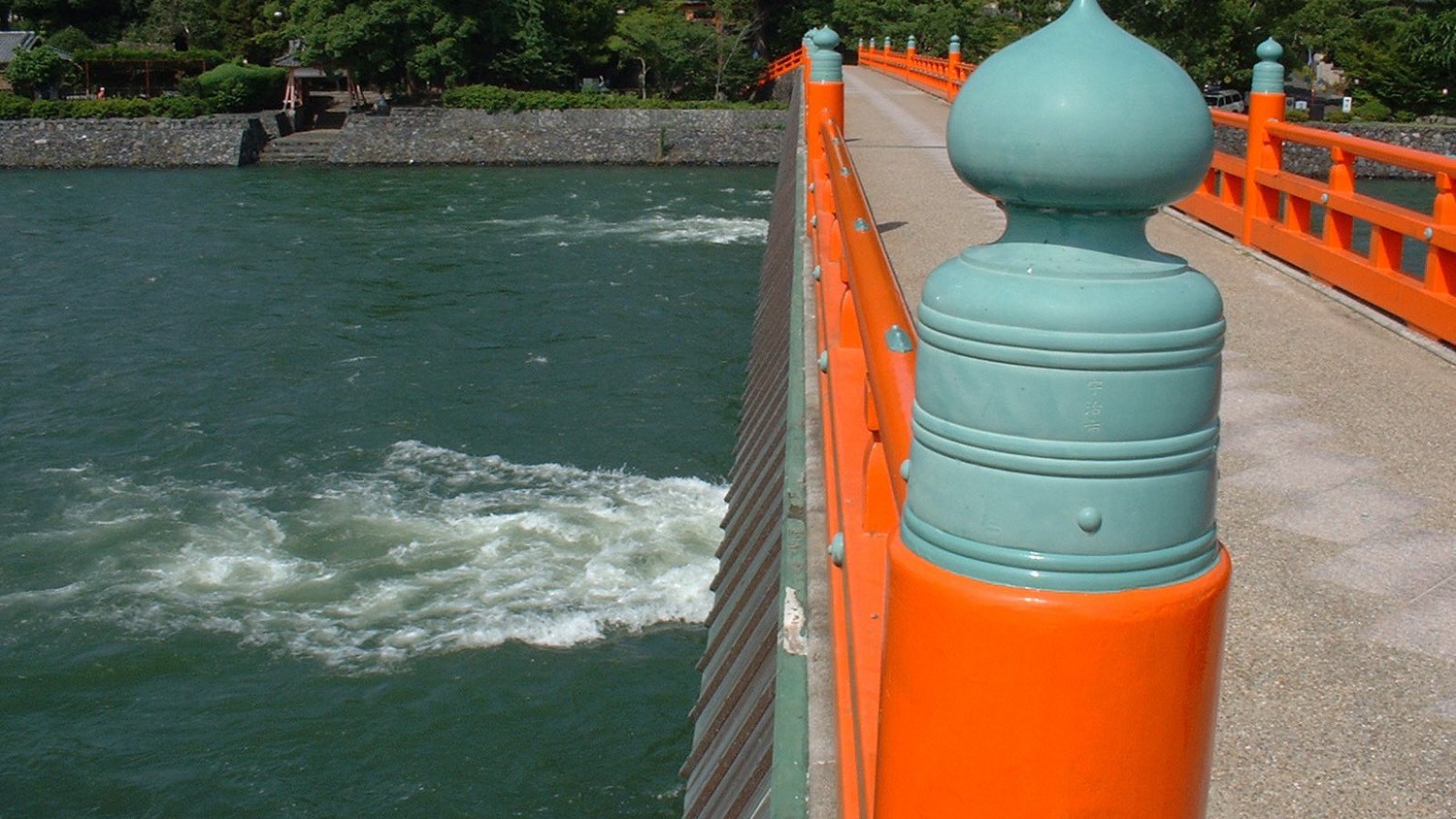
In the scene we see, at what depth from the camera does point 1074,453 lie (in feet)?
5.23

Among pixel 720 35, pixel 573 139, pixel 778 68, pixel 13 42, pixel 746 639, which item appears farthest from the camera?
pixel 13 42

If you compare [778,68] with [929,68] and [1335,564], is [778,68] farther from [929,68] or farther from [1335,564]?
[1335,564]

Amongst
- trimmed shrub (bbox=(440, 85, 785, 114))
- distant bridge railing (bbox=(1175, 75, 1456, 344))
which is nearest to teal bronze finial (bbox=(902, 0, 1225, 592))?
distant bridge railing (bbox=(1175, 75, 1456, 344))

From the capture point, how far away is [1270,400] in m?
6.79

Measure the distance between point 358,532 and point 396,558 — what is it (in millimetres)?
887

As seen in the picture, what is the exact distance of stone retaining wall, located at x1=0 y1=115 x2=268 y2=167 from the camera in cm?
4978

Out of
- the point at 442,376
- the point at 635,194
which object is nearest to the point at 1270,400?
the point at 442,376

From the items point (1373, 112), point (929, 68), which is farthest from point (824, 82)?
point (1373, 112)

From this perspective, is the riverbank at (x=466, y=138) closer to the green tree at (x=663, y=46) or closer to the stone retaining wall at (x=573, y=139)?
the stone retaining wall at (x=573, y=139)

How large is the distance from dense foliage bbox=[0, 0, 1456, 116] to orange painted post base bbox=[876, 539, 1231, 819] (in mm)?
43688

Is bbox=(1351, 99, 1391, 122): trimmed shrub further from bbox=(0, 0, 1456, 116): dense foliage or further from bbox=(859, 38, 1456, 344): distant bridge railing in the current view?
bbox=(859, 38, 1456, 344): distant bridge railing

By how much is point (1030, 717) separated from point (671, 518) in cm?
1247

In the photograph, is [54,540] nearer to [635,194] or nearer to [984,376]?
[984,376]

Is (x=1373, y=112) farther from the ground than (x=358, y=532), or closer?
farther from the ground
